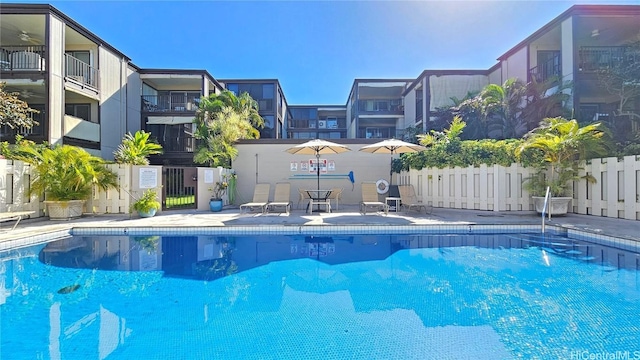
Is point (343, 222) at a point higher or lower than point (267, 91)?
lower

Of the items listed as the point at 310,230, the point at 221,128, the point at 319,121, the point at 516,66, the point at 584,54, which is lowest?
the point at 310,230

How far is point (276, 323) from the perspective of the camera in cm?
342

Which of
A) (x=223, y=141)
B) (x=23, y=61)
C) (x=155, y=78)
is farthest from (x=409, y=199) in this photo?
(x=155, y=78)

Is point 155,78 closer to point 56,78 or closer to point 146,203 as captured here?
point 56,78

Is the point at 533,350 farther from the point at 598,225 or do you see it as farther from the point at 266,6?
the point at 266,6

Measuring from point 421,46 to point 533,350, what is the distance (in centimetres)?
1583

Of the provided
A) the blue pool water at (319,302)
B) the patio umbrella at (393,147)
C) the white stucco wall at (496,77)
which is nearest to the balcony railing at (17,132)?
the blue pool water at (319,302)

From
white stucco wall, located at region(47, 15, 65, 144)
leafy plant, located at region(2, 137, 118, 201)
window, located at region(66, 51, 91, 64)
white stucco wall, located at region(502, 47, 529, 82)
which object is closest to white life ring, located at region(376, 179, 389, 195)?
leafy plant, located at region(2, 137, 118, 201)

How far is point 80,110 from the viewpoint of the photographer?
55.0 ft

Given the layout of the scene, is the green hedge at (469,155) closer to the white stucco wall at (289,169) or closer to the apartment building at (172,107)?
the white stucco wall at (289,169)

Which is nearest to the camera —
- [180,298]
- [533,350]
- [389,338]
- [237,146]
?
[533,350]

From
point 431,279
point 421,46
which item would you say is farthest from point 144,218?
point 421,46

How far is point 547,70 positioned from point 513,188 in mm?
10418

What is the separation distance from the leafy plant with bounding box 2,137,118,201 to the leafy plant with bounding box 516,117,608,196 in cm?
1337
